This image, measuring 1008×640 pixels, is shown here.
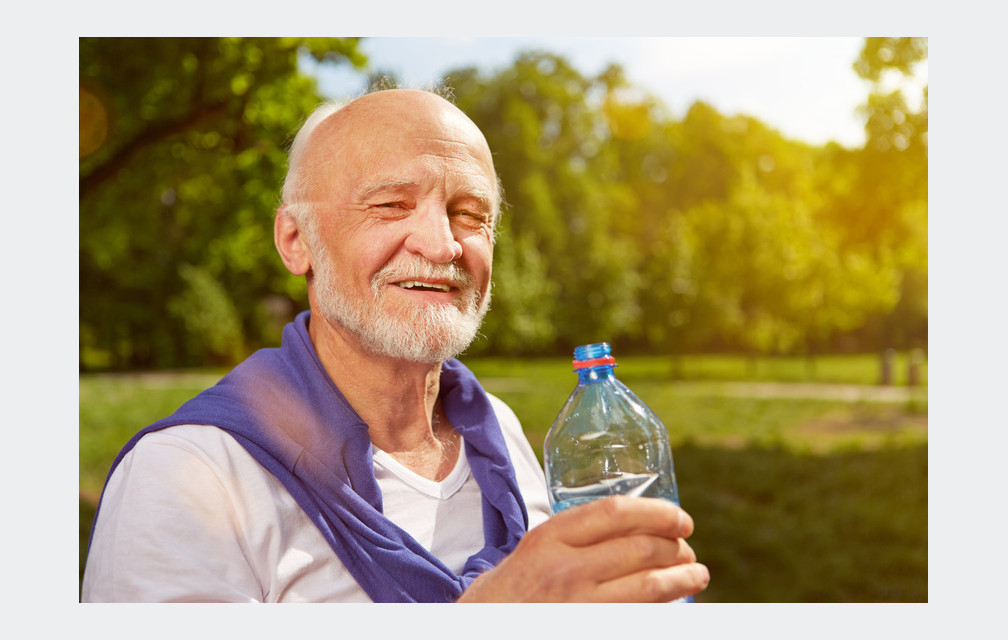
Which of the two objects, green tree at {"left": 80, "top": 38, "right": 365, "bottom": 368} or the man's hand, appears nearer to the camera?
the man's hand

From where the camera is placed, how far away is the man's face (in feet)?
4.95

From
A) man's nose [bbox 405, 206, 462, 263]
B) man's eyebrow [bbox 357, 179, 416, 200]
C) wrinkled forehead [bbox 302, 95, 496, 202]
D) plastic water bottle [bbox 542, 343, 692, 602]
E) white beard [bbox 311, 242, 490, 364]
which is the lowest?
plastic water bottle [bbox 542, 343, 692, 602]

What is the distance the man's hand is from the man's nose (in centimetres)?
58

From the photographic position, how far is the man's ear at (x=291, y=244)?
165 centimetres

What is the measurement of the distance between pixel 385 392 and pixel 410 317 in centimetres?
21

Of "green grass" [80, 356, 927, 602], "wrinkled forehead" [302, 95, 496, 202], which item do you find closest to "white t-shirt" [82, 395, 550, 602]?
"wrinkled forehead" [302, 95, 496, 202]

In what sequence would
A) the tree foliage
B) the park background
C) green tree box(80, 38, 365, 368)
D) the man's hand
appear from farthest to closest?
the park background < the tree foliage < green tree box(80, 38, 365, 368) < the man's hand

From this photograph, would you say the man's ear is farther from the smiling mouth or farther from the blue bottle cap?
the blue bottle cap

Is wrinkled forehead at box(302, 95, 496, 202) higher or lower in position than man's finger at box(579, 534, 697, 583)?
higher

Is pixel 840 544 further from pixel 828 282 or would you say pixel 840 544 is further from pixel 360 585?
pixel 360 585

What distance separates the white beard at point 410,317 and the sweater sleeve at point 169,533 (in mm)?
401

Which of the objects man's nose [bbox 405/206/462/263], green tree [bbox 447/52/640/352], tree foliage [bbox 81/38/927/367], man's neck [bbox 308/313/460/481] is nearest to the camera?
man's nose [bbox 405/206/462/263]

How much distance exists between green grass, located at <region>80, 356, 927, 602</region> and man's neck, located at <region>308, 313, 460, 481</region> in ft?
12.6

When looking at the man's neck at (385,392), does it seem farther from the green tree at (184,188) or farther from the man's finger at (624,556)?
the green tree at (184,188)
